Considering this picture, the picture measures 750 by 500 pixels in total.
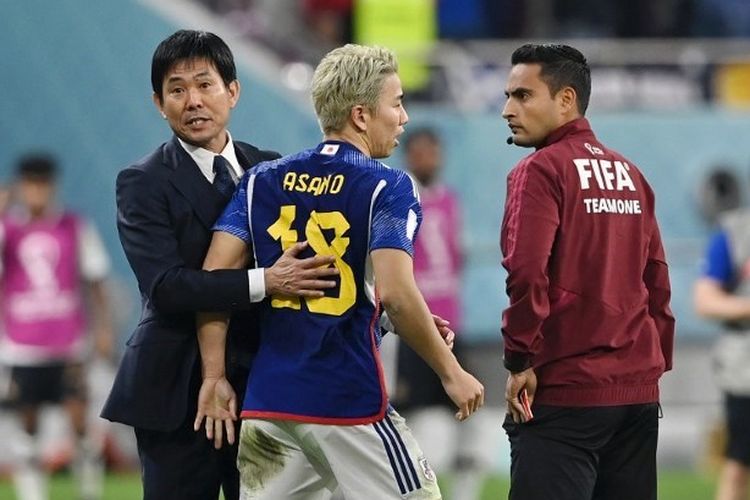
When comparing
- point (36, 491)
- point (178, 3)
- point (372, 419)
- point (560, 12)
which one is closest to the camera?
point (372, 419)

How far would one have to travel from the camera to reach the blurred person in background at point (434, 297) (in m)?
10.1

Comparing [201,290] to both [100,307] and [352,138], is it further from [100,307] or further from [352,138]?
[100,307]

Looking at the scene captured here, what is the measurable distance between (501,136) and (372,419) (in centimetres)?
924

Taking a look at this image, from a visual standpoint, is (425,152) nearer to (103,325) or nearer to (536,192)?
(103,325)

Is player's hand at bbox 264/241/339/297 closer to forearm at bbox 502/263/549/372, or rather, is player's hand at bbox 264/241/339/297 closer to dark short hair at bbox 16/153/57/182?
forearm at bbox 502/263/549/372

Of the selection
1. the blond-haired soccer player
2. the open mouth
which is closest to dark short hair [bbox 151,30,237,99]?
the open mouth

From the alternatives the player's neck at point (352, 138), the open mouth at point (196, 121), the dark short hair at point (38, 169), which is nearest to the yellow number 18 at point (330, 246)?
the player's neck at point (352, 138)

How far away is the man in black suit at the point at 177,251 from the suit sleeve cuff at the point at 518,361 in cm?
81

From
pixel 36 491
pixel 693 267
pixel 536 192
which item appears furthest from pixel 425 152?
pixel 536 192

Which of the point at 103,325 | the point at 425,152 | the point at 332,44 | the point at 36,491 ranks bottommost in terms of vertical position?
the point at 36,491

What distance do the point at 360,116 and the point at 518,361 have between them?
94cm

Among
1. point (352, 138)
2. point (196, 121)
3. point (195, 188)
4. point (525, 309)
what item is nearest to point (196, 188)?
point (195, 188)

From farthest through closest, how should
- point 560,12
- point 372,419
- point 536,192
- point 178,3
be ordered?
point 560,12, point 178,3, point 536,192, point 372,419

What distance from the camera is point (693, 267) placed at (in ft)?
45.9
